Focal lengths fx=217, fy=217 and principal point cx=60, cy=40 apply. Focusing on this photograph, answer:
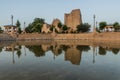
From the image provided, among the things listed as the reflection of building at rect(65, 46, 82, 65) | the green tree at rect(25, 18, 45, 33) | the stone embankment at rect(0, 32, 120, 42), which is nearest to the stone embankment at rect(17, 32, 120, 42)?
the stone embankment at rect(0, 32, 120, 42)

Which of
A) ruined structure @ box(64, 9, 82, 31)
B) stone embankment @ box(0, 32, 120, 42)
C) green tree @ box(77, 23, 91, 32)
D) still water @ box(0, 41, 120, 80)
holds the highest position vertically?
ruined structure @ box(64, 9, 82, 31)

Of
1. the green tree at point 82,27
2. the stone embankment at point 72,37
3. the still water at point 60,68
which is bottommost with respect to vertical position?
the still water at point 60,68

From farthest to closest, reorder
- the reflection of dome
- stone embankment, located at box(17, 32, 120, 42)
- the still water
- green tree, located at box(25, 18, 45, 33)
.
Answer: green tree, located at box(25, 18, 45, 33), stone embankment, located at box(17, 32, 120, 42), the reflection of dome, the still water

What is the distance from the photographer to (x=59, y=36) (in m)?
77.2

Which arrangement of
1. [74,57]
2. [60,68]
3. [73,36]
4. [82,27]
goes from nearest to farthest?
[60,68] → [74,57] → [73,36] → [82,27]

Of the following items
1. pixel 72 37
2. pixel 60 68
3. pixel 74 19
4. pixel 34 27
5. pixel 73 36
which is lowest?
pixel 60 68

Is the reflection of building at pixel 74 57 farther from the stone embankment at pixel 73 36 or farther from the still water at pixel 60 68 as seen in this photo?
the stone embankment at pixel 73 36

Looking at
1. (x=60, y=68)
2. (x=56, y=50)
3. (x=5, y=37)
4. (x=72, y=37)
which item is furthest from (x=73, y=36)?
(x=60, y=68)

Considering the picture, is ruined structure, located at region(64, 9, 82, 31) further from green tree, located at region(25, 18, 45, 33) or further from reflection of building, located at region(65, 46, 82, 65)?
reflection of building, located at region(65, 46, 82, 65)

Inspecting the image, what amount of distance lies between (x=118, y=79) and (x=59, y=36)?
218 ft

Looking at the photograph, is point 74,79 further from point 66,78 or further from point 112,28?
point 112,28

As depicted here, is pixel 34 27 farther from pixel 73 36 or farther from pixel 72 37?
pixel 73 36

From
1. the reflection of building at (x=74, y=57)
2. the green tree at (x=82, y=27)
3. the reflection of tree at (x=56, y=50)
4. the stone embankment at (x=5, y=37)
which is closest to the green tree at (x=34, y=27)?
the green tree at (x=82, y=27)

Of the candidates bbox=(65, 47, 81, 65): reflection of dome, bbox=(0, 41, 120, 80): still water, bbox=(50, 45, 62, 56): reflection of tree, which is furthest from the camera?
bbox=(50, 45, 62, 56): reflection of tree
